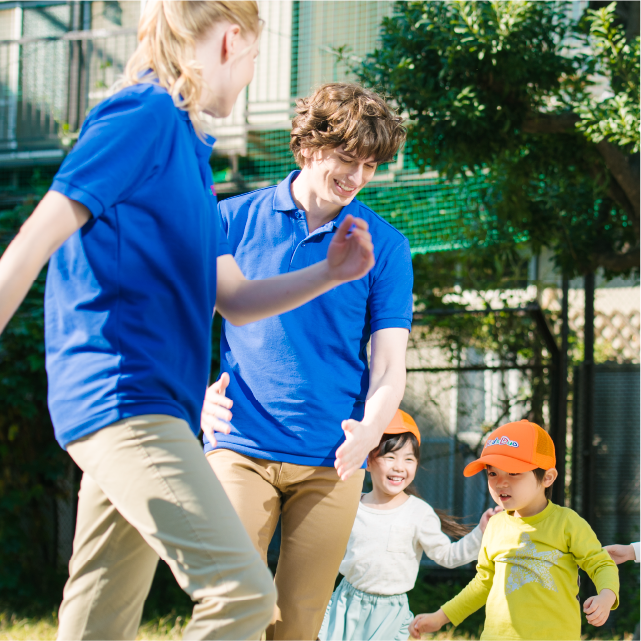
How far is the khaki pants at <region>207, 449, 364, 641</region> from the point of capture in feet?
6.91

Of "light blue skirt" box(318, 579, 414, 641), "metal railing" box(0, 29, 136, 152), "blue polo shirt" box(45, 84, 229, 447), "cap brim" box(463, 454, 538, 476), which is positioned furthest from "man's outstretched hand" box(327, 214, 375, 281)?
"metal railing" box(0, 29, 136, 152)

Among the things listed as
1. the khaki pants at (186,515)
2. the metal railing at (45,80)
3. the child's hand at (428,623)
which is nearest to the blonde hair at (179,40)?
the khaki pants at (186,515)

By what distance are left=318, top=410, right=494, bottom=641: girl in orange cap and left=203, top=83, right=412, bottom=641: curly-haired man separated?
3.01ft

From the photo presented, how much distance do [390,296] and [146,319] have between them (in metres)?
0.99

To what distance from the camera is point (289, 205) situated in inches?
91.2

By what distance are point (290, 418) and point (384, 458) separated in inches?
47.3

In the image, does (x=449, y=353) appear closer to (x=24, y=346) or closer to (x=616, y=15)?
(x=616, y=15)

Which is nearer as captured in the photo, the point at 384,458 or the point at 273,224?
the point at 273,224

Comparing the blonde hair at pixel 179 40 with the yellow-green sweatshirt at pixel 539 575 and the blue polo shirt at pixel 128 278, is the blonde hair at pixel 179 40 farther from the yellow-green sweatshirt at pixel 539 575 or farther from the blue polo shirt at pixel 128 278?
the yellow-green sweatshirt at pixel 539 575

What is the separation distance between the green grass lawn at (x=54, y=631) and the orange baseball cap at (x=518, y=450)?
1985 mm

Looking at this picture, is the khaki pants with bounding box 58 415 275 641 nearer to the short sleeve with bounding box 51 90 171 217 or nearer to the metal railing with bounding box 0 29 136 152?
the short sleeve with bounding box 51 90 171 217

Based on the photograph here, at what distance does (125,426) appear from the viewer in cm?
136

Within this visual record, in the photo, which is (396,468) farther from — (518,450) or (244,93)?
(244,93)

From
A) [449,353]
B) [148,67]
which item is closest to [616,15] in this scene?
[449,353]
